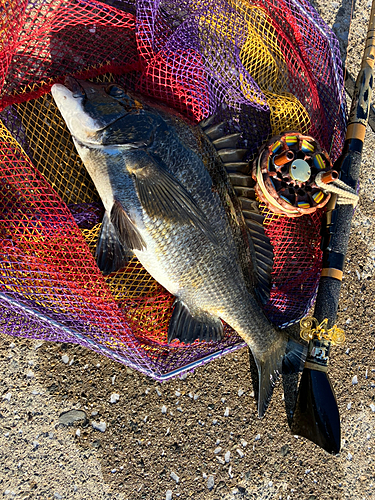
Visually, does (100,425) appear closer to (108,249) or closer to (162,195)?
(108,249)

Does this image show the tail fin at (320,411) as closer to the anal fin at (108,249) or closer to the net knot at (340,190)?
the net knot at (340,190)

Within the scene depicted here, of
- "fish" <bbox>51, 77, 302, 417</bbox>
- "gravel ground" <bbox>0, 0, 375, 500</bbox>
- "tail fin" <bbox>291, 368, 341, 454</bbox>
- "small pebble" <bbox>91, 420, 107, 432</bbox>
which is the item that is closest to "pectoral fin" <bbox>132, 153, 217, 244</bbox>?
"fish" <bbox>51, 77, 302, 417</bbox>

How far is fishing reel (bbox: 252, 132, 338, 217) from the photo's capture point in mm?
2303

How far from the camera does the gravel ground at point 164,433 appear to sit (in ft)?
8.45

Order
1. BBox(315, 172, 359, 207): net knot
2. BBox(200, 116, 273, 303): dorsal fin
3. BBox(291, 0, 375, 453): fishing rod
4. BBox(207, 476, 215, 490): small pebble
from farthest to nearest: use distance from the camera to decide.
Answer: BBox(207, 476, 215, 490): small pebble
BBox(291, 0, 375, 453): fishing rod
BBox(200, 116, 273, 303): dorsal fin
BBox(315, 172, 359, 207): net knot

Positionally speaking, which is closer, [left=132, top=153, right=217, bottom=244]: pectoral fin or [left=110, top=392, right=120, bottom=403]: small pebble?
[left=132, top=153, right=217, bottom=244]: pectoral fin

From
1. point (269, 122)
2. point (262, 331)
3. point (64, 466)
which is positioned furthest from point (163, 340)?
point (269, 122)

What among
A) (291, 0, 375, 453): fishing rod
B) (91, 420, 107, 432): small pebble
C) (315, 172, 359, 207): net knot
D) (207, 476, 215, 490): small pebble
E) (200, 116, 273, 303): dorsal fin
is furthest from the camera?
(207, 476, 215, 490): small pebble

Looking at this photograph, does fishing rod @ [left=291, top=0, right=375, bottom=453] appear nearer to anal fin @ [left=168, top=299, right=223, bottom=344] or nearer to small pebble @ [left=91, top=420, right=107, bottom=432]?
anal fin @ [left=168, top=299, right=223, bottom=344]

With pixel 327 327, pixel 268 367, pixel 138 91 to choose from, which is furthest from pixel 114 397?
pixel 138 91

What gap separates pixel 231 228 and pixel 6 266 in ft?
4.95

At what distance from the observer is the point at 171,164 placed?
2.21 m

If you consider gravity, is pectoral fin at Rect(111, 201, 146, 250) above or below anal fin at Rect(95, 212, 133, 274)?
above

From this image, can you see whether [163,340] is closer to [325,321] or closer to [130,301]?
[130,301]
